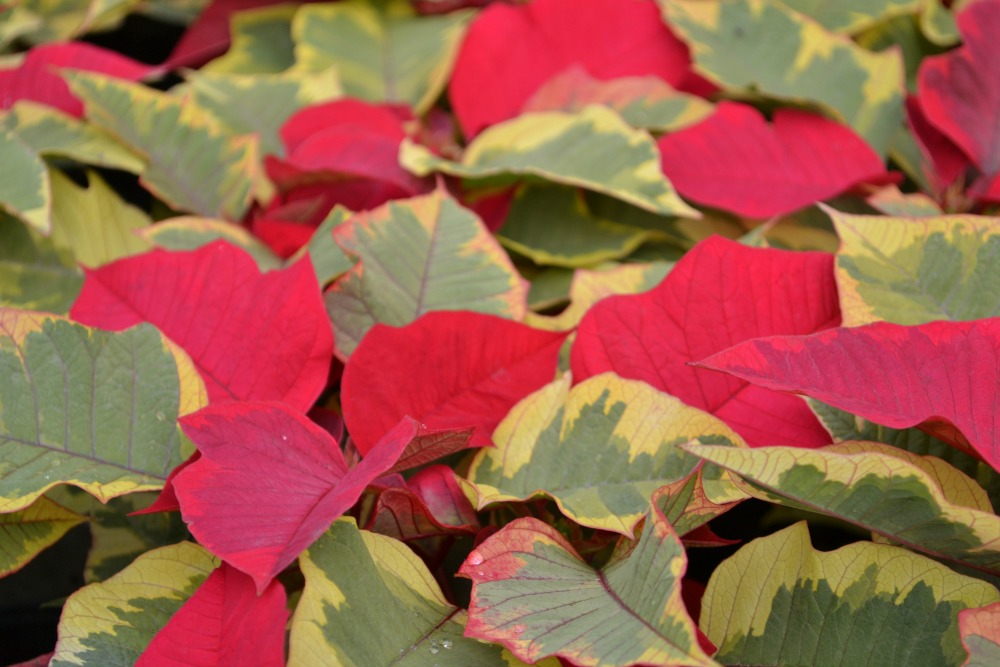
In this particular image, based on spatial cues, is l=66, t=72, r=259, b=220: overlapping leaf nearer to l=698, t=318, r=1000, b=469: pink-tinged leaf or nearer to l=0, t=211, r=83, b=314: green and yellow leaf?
l=0, t=211, r=83, b=314: green and yellow leaf

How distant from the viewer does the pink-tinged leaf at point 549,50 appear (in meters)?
0.74

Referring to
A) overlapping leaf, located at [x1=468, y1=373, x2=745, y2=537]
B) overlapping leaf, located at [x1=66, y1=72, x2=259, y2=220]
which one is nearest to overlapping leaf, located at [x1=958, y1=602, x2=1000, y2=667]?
overlapping leaf, located at [x1=468, y1=373, x2=745, y2=537]

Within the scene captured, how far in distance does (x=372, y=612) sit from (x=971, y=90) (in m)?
0.56

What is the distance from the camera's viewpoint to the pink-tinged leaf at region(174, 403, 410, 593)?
0.37 metres

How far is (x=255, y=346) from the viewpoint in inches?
19.3

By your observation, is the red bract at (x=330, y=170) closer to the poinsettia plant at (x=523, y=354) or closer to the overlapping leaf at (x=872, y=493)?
the poinsettia plant at (x=523, y=354)

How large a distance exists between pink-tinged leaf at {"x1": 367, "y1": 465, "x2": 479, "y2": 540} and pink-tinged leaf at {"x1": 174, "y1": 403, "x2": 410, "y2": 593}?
0.09 ft

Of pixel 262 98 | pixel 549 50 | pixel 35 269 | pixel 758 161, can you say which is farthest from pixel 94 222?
pixel 758 161

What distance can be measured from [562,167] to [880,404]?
294mm

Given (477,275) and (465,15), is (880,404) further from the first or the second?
(465,15)

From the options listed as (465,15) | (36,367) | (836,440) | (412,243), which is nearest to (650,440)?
(836,440)

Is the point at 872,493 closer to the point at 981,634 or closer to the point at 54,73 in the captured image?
the point at 981,634

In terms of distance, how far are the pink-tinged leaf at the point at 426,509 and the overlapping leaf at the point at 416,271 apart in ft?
0.31

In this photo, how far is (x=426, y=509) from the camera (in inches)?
16.6
